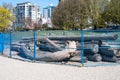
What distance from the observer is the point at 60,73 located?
12523mm

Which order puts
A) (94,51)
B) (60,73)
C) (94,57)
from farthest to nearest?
(94,57) → (94,51) → (60,73)

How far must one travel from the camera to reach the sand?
11.6 meters

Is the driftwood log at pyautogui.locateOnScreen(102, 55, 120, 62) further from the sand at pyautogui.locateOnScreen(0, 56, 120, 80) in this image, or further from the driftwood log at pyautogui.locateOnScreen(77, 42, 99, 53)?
the sand at pyautogui.locateOnScreen(0, 56, 120, 80)

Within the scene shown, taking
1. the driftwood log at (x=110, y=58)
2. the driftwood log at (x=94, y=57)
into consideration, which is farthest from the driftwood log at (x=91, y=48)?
the driftwood log at (x=110, y=58)

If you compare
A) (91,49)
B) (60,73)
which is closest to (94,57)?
(91,49)

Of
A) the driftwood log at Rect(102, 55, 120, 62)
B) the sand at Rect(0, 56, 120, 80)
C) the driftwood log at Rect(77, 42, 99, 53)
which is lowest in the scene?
the sand at Rect(0, 56, 120, 80)

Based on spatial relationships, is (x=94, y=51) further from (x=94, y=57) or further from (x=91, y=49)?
(x=94, y=57)

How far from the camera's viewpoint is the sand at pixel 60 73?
11.6 metres

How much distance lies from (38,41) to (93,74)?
7.88 metres

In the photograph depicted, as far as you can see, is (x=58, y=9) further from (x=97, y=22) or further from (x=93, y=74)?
(x=93, y=74)

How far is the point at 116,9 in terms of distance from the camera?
208 feet

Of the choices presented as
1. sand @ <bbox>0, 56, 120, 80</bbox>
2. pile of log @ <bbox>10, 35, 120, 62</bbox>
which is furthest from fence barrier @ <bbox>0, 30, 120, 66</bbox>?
sand @ <bbox>0, 56, 120, 80</bbox>

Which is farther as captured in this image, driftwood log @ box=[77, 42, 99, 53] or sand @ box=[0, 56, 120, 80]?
driftwood log @ box=[77, 42, 99, 53]

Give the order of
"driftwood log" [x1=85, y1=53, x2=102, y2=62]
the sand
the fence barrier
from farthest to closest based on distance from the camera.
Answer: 1. "driftwood log" [x1=85, y1=53, x2=102, y2=62]
2. the fence barrier
3. the sand
